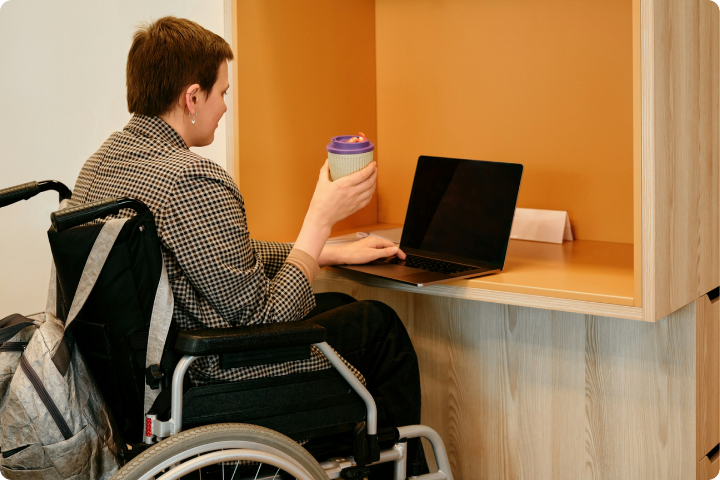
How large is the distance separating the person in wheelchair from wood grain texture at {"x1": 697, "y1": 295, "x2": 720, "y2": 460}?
1.62 feet

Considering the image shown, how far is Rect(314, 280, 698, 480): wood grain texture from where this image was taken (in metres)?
1.23

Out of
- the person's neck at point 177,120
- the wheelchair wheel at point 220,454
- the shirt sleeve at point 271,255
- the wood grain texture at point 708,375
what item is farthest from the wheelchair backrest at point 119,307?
the wood grain texture at point 708,375

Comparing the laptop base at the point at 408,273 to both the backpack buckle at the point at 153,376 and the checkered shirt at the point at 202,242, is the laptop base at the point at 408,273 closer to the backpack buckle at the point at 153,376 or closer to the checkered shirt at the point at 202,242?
the checkered shirt at the point at 202,242

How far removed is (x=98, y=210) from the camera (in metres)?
0.93

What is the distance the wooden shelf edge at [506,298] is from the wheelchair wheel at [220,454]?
401mm

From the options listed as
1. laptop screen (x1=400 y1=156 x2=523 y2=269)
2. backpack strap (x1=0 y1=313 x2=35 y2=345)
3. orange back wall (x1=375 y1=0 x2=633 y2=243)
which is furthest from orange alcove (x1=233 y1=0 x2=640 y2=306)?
backpack strap (x1=0 y1=313 x2=35 y2=345)

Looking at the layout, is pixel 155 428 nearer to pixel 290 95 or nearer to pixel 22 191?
pixel 22 191

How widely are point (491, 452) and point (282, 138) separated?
0.86m

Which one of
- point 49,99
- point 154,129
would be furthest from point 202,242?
point 49,99

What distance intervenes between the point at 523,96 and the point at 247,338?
3.54 feet

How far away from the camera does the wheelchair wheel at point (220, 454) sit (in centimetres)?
87

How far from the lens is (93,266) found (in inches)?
37.2

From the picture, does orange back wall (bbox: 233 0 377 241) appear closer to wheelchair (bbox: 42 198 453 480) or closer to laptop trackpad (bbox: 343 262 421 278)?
laptop trackpad (bbox: 343 262 421 278)

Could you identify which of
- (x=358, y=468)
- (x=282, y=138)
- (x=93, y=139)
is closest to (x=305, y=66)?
(x=282, y=138)
